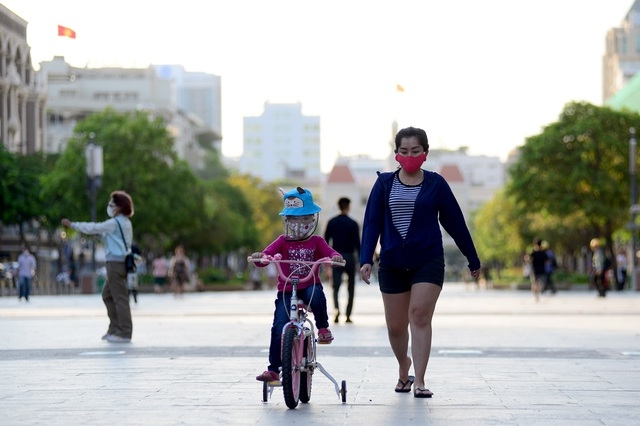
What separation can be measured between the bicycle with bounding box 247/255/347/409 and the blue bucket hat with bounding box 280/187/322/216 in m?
0.33

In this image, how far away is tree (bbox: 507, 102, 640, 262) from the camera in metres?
68.0

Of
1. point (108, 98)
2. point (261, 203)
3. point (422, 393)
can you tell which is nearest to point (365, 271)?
point (422, 393)

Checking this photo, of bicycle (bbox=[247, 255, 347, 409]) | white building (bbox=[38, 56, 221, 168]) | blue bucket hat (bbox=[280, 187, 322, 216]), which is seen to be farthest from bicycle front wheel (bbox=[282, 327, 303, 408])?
white building (bbox=[38, 56, 221, 168])

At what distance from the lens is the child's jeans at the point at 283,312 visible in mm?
11117

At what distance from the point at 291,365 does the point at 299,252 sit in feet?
3.45

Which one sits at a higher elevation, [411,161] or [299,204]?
[411,161]

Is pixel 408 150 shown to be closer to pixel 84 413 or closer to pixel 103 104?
pixel 84 413

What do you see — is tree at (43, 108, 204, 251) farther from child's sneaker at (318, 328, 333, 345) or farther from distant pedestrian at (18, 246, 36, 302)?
child's sneaker at (318, 328, 333, 345)

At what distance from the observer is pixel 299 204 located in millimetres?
11188

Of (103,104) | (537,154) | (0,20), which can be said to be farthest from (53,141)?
(537,154)

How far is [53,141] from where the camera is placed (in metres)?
142

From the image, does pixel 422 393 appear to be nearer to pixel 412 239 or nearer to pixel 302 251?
pixel 412 239

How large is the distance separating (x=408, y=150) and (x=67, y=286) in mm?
58246

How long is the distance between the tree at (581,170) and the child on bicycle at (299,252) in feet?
188
